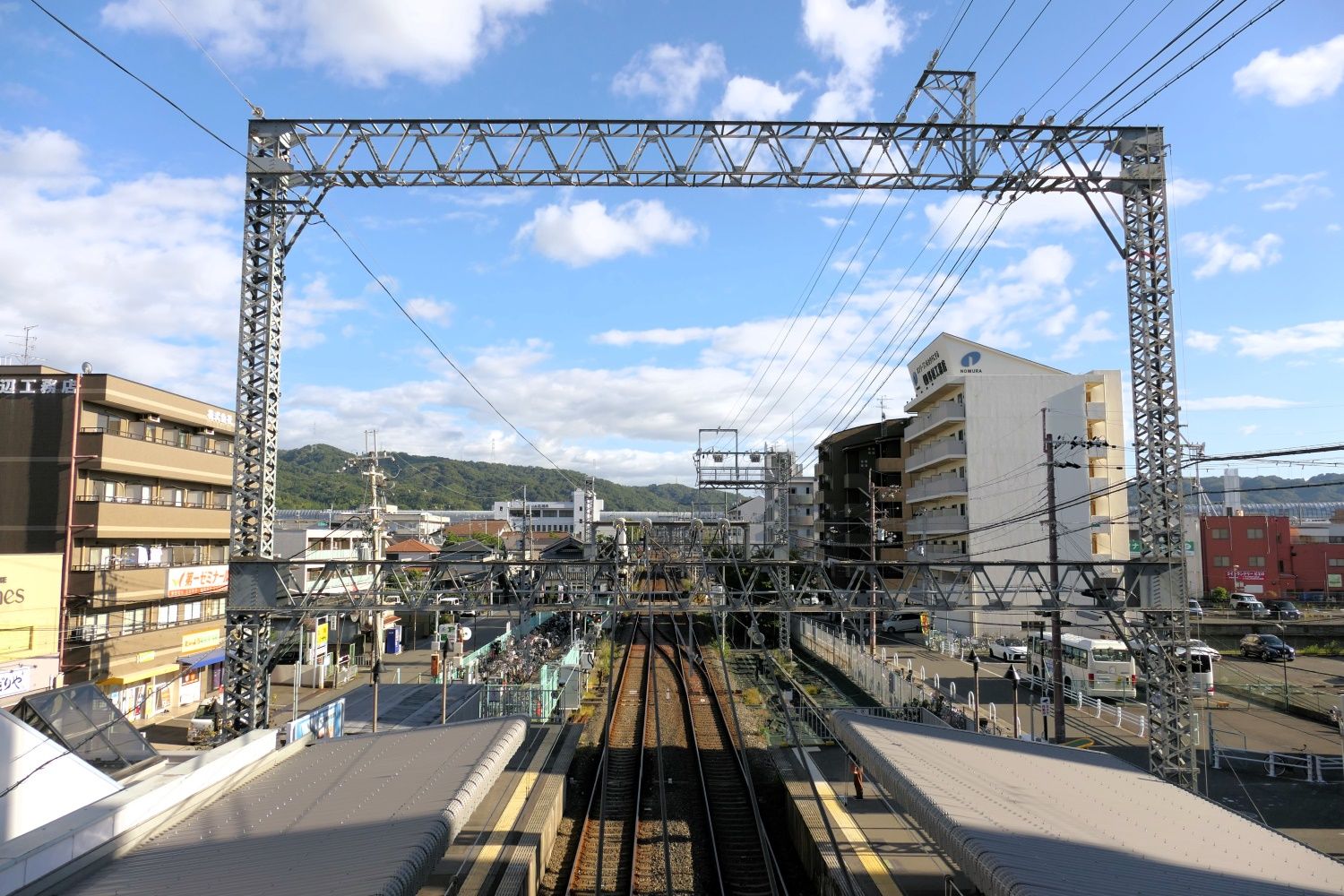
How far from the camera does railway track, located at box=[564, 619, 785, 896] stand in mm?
9711

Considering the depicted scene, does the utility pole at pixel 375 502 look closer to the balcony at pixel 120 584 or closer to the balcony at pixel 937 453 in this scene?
the balcony at pixel 120 584

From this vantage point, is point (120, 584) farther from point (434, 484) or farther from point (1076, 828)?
point (434, 484)

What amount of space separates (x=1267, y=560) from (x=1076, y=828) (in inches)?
1676

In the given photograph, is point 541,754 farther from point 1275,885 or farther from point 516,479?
point 516,479

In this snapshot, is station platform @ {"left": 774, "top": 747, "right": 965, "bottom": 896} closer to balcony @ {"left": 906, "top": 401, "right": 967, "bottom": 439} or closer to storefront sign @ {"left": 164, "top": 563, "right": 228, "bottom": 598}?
storefront sign @ {"left": 164, "top": 563, "right": 228, "bottom": 598}

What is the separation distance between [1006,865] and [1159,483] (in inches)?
233

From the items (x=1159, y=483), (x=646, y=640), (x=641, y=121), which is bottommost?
(x=646, y=640)

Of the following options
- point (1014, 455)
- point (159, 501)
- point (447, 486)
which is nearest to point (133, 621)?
point (159, 501)

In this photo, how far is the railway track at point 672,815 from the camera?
31.9ft

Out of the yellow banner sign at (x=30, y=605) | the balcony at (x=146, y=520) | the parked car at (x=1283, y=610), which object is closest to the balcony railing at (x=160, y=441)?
the balcony at (x=146, y=520)

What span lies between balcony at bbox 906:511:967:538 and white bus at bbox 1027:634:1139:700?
7311mm

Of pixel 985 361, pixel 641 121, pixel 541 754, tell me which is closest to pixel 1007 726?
pixel 541 754

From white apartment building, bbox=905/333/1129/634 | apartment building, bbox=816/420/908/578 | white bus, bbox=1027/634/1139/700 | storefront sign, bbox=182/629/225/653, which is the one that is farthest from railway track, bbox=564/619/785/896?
apartment building, bbox=816/420/908/578

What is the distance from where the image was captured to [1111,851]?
6.33m
